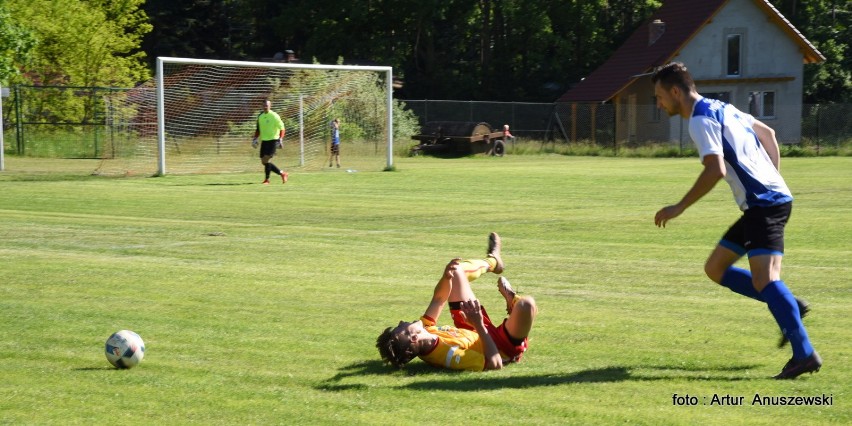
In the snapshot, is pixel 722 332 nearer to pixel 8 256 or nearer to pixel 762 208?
pixel 762 208

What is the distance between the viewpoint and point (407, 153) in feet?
151

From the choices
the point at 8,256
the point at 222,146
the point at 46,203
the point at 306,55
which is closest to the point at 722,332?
the point at 8,256

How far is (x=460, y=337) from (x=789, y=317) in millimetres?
2016

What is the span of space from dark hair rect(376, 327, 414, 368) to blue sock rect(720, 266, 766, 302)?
220 centimetres

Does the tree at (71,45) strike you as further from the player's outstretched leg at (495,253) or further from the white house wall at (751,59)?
the player's outstretched leg at (495,253)

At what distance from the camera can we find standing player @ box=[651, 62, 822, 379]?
671 centimetres

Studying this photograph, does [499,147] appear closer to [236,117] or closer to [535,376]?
[236,117]

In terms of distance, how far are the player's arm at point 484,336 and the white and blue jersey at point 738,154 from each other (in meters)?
1.70

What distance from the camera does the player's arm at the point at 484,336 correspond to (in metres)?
6.98

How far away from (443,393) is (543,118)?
49041 mm

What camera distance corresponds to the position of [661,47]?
175 ft

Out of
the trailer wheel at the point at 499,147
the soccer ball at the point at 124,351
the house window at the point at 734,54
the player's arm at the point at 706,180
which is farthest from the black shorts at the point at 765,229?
the house window at the point at 734,54

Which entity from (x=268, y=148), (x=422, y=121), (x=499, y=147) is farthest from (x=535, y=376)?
(x=422, y=121)

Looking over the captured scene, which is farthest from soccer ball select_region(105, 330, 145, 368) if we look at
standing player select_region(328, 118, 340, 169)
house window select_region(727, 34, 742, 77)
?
house window select_region(727, 34, 742, 77)
